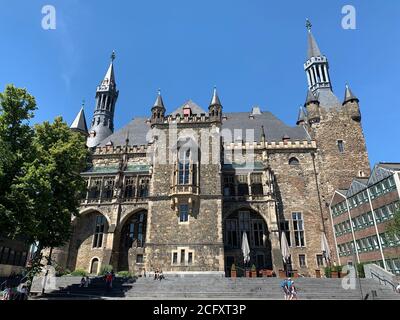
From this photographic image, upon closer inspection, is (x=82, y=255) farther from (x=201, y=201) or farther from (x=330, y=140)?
(x=330, y=140)

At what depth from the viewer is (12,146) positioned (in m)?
16.0

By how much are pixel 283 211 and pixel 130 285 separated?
18.5 m

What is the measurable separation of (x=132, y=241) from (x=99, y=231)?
391cm

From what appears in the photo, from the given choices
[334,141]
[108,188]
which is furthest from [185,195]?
[334,141]

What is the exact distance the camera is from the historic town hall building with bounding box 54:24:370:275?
2569 cm

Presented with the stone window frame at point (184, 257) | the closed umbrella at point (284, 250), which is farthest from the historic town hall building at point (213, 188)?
the closed umbrella at point (284, 250)

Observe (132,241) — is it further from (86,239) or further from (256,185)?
(256,185)

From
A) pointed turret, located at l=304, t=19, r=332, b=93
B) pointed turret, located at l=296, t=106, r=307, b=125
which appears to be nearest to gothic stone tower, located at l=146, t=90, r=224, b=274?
pointed turret, located at l=296, t=106, r=307, b=125

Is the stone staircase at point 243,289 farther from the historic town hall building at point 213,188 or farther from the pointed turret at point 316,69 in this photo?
the pointed turret at point 316,69

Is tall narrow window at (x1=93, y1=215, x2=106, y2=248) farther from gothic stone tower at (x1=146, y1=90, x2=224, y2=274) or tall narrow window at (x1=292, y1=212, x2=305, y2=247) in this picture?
tall narrow window at (x1=292, y1=212, x2=305, y2=247)

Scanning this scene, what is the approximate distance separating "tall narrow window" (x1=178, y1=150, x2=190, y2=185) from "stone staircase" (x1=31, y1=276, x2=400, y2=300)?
8.47 m

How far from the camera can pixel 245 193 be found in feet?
105

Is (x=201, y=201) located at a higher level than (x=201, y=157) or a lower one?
lower
